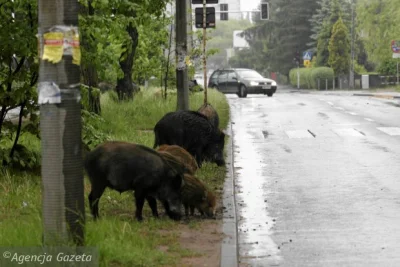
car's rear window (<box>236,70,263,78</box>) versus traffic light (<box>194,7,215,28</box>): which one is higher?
traffic light (<box>194,7,215,28</box>)

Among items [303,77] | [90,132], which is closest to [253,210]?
[90,132]

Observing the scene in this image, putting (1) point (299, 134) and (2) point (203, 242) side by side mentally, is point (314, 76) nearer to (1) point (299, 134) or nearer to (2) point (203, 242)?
(1) point (299, 134)

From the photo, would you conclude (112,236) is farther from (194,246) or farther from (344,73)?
(344,73)

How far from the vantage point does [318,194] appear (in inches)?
498

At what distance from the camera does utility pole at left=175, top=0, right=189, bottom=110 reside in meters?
20.2

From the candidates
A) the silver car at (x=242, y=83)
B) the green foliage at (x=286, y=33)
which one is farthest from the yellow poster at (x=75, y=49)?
the green foliage at (x=286, y=33)

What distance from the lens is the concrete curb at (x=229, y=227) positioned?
821cm

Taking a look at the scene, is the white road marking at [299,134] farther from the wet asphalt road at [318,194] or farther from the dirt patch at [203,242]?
the dirt patch at [203,242]

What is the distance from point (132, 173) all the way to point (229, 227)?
123 centimetres

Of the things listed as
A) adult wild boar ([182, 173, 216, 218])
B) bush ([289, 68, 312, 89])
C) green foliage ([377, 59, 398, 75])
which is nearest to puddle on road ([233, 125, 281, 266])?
adult wild boar ([182, 173, 216, 218])

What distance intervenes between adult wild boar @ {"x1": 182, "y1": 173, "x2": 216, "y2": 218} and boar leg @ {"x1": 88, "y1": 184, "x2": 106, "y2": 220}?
939 mm

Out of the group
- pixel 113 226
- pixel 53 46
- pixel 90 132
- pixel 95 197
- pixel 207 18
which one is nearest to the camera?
pixel 53 46

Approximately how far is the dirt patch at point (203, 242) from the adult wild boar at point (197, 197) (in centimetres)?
21

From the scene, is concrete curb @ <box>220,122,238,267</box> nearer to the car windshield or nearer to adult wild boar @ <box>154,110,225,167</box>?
adult wild boar @ <box>154,110,225,167</box>
